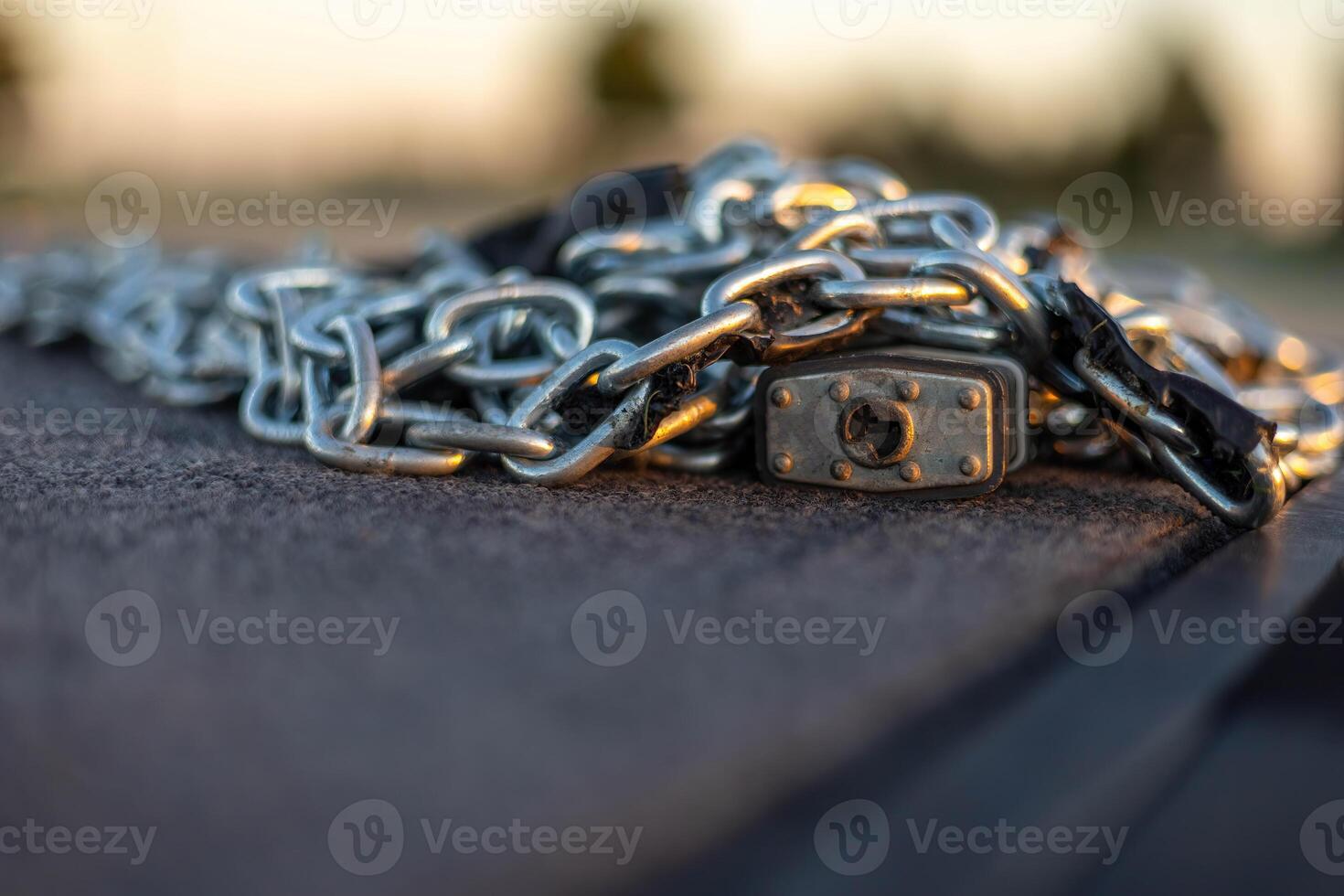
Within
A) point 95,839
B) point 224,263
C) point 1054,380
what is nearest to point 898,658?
point 95,839

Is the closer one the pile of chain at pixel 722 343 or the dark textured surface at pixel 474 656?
the dark textured surface at pixel 474 656

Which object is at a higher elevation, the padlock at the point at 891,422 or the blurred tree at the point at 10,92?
the blurred tree at the point at 10,92

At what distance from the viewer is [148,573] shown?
3.04ft

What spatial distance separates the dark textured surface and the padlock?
0.14 ft

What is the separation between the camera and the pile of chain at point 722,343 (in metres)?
1.20

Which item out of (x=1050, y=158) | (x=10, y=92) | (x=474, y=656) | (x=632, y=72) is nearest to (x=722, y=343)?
(x=474, y=656)

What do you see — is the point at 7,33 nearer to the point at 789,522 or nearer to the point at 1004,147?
the point at 789,522

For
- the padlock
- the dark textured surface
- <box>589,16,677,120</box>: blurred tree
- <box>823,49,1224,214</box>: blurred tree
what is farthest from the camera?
<box>589,16,677,120</box>: blurred tree

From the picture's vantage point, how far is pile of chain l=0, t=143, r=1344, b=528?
120 cm

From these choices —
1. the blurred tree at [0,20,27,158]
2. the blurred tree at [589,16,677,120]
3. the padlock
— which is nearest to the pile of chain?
the padlock

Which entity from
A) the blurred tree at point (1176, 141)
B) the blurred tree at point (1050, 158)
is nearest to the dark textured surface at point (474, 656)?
the blurred tree at point (1050, 158)

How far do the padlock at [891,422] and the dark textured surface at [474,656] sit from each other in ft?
0.14

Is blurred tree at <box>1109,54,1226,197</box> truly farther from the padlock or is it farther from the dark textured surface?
the dark textured surface

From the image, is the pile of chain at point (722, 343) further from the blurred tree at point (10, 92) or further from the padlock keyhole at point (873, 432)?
the blurred tree at point (10, 92)
